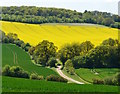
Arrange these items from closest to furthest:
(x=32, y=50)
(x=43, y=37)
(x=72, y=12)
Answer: (x=32, y=50), (x=43, y=37), (x=72, y=12)

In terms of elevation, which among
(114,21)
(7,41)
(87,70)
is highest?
(114,21)

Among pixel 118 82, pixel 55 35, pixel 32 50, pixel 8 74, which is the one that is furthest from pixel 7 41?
pixel 118 82

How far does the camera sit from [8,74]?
734 inches

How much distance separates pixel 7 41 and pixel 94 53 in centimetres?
1491

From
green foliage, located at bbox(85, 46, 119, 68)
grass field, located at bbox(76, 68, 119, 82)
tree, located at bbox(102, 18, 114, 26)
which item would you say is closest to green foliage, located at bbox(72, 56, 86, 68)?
green foliage, located at bbox(85, 46, 119, 68)

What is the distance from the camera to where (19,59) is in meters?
31.8

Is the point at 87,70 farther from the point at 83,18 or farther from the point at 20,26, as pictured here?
the point at 83,18

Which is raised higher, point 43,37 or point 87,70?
point 43,37

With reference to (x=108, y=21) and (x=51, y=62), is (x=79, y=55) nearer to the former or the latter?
(x=51, y=62)

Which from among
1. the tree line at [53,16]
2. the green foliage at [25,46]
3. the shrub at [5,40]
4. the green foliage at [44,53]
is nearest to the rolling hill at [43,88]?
the green foliage at [44,53]

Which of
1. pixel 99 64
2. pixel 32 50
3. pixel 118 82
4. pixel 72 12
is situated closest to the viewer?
pixel 118 82

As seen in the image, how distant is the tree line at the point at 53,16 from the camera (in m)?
62.8

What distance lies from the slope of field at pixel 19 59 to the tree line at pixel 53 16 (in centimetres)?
2330

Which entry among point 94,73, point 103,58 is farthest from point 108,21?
point 94,73
